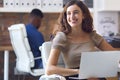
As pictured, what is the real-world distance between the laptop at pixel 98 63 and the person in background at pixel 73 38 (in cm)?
28

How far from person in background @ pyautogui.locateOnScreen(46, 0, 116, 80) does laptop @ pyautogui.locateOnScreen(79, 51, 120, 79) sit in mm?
278

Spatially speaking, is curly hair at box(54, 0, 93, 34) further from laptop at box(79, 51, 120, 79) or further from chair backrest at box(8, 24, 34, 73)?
chair backrest at box(8, 24, 34, 73)

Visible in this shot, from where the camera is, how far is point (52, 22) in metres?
4.80

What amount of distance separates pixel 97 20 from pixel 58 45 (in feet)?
8.08

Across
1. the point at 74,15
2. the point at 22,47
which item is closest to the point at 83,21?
the point at 74,15

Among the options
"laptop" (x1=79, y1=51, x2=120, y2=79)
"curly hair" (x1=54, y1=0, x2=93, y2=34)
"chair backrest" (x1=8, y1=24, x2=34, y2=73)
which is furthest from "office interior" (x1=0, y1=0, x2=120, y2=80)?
"laptop" (x1=79, y1=51, x2=120, y2=79)

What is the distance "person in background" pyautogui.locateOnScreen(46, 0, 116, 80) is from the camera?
2.20m

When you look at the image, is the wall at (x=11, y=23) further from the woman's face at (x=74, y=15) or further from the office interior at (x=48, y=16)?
the woman's face at (x=74, y=15)

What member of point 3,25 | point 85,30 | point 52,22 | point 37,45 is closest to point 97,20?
point 52,22

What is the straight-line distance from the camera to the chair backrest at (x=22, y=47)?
3.66 metres

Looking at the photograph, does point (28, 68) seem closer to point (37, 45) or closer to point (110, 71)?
point (37, 45)

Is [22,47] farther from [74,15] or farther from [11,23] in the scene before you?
[74,15]

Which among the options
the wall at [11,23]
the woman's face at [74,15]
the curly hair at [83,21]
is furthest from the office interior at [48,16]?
the woman's face at [74,15]

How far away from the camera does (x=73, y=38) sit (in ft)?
7.56
